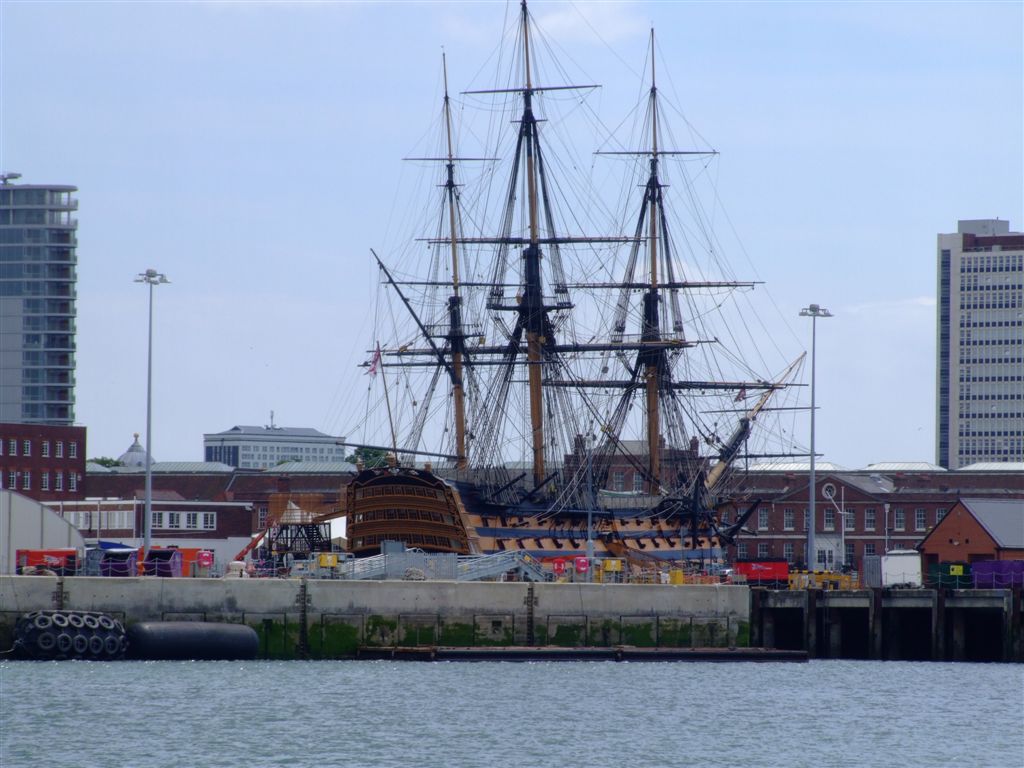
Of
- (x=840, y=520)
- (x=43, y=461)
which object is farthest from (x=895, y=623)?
(x=43, y=461)

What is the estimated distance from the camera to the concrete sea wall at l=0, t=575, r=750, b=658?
207 feet

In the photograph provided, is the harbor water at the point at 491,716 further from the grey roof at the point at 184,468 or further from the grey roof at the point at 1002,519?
the grey roof at the point at 184,468

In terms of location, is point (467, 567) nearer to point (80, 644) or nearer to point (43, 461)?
point (80, 644)

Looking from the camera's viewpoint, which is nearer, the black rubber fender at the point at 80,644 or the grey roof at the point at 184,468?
the black rubber fender at the point at 80,644

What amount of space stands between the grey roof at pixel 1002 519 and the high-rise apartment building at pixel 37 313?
113m

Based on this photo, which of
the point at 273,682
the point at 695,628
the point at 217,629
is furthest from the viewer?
the point at 695,628

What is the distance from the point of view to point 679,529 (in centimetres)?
10031

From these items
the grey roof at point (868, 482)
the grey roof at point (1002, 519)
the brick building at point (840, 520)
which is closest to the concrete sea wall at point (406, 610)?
the grey roof at point (1002, 519)

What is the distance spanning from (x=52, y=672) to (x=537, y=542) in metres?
36.1

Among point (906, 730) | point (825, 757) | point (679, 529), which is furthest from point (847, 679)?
point (679, 529)

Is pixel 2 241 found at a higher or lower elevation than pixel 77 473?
higher

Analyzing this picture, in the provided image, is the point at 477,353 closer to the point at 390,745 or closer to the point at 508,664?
the point at 508,664

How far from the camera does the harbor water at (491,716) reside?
44.7 m

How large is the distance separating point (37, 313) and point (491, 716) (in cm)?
14302
